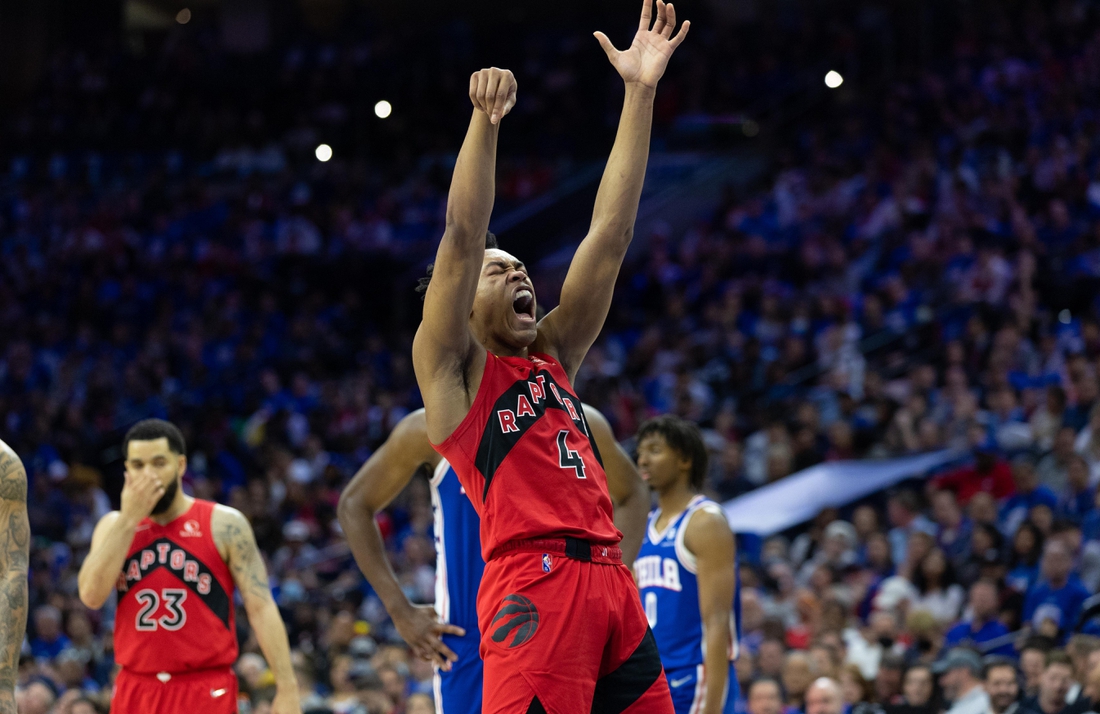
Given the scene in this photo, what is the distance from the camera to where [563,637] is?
3.50 meters

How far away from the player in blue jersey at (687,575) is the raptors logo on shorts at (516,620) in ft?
7.72

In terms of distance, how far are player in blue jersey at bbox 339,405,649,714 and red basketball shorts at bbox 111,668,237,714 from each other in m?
1.14

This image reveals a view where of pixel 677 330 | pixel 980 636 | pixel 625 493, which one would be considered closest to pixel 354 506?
pixel 625 493

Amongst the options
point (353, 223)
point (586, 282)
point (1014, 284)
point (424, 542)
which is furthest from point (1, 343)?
point (586, 282)

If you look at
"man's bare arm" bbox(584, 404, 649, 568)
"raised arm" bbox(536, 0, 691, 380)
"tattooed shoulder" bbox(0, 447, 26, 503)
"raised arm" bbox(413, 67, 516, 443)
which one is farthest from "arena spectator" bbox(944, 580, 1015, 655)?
"tattooed shoulder" bbox(0, 447, 26, 503)

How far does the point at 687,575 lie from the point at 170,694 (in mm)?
2388

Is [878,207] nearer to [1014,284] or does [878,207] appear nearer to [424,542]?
[1014,284]

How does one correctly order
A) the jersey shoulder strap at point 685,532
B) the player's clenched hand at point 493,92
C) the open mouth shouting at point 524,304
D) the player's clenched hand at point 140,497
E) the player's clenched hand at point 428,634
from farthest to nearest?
the jersey shoulder strap at point 685,532 < the player's clenched hand at point 140,497 < the player's clenched hand at point 428,634 < the open mouth shouting at point 524,304 < the player's clenched hand at point 493,92

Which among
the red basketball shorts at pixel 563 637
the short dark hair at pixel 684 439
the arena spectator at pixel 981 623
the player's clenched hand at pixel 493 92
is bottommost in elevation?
the red basketball shorts at pixel 563 637

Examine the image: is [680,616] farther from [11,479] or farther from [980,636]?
[980,636]

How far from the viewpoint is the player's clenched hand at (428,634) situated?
5.01m

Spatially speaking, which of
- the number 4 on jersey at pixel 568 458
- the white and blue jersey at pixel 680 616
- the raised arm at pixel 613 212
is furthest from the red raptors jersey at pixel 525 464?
the white and blue jersey at pixel 680 616

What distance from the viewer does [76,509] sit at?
579 inches

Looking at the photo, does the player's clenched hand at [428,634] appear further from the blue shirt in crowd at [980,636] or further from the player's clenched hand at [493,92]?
the blue shirt in crowd at [980,636]
